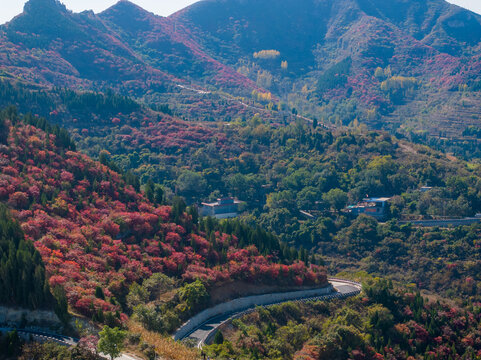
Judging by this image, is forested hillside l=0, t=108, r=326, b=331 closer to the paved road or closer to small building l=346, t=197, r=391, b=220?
the paved road

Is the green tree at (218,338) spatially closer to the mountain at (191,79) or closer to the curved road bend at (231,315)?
the curved road bend at (231,315)

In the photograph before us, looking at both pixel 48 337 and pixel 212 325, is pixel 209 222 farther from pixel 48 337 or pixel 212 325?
pixel 48 337

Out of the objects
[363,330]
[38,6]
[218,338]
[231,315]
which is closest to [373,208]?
[363,330]

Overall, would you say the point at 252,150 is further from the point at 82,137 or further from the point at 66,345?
the point at 66,345

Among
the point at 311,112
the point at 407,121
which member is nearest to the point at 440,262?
the point at 407,121

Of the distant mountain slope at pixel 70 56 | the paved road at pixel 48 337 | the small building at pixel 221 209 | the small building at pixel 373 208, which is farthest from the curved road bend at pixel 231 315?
the distant mountain slope at pixel 70 56

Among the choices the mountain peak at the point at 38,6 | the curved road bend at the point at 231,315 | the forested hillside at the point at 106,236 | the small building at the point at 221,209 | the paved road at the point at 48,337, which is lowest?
the small building at the point at 221,209
